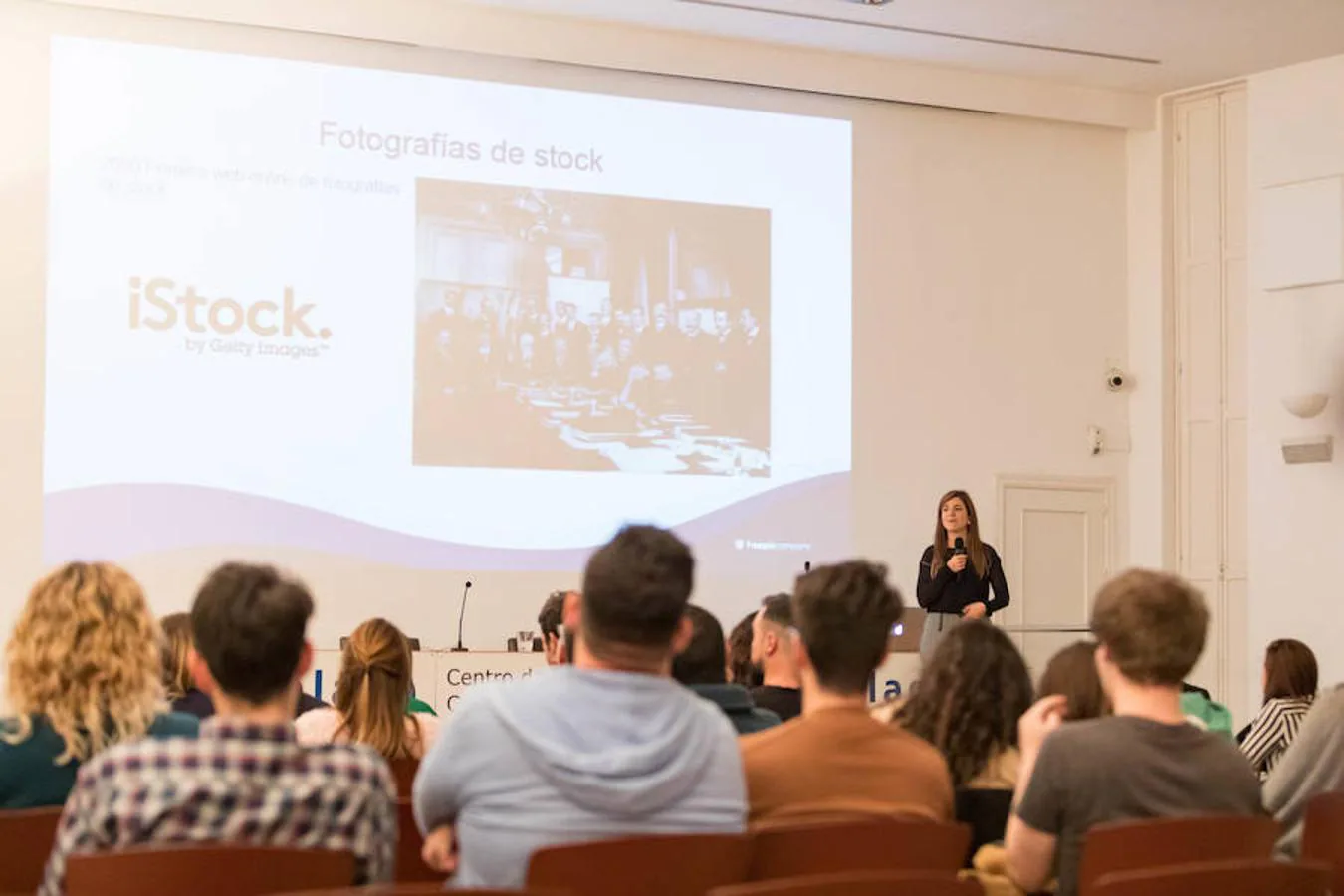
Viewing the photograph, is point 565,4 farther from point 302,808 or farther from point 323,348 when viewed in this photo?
point 302,808

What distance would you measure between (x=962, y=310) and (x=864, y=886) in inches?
332

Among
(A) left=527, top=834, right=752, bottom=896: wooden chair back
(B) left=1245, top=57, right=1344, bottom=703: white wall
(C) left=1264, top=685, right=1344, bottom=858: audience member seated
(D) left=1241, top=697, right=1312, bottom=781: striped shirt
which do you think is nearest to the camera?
(A) left=527, top=834, right=752, bottom=896: wooden chair back

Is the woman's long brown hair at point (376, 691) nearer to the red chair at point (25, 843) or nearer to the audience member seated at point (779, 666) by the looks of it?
the audience member seated at point (779, 666)

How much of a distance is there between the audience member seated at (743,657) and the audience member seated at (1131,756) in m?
2.18

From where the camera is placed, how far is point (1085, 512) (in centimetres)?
1055

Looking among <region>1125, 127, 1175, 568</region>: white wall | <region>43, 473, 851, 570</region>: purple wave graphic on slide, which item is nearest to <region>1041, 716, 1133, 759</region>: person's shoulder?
<region>43, 473, 851, 570</region>: purple wave graphic on slide

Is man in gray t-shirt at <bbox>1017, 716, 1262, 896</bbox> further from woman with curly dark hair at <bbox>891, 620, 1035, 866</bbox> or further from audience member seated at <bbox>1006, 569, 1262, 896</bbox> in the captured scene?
woman with curly dark hair at <bbox>891, 620, 1035, 866</bbox>

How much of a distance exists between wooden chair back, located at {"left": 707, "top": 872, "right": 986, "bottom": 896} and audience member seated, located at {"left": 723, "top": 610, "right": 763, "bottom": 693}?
2.78 metres

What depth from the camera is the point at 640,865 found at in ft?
7.48

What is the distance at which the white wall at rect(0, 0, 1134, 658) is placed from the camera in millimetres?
9297

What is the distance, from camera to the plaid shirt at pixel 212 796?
90.3 inches

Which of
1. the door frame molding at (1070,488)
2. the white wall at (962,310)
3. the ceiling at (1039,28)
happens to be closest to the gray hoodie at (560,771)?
the white wall at (962,310)

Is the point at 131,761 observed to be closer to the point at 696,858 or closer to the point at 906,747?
the point at 696,858

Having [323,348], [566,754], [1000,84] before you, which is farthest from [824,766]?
[1000,84]
